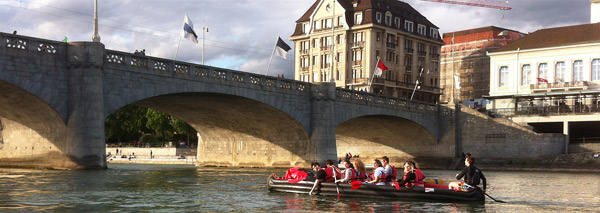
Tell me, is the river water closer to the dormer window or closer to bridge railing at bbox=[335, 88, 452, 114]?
bridge railing at bbox=[335, 88, 452, 114]

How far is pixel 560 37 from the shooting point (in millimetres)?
83750

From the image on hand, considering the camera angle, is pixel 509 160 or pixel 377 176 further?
pixel 509 160

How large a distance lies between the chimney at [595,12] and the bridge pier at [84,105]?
6632cm

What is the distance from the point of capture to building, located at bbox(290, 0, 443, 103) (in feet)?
332

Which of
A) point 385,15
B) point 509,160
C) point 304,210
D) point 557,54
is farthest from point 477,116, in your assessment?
point 304,210

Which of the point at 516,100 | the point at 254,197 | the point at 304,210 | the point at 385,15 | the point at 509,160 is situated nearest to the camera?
the point at 304,210

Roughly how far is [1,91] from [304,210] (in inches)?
935

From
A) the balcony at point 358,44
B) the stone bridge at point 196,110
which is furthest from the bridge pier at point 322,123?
the balcony at point 358,44

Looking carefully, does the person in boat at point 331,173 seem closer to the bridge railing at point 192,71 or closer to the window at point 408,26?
the bridge railing at point 192,71

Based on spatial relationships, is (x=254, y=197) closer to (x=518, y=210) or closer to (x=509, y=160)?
(x=518, y=210)

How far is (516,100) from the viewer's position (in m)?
80.6

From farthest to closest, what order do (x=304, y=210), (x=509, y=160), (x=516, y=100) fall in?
(x=516, y=100) → (x=509, y=160) → (x=304, y=210)

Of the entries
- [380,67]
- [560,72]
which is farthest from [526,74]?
[380,67]

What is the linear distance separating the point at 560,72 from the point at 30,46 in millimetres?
57889
